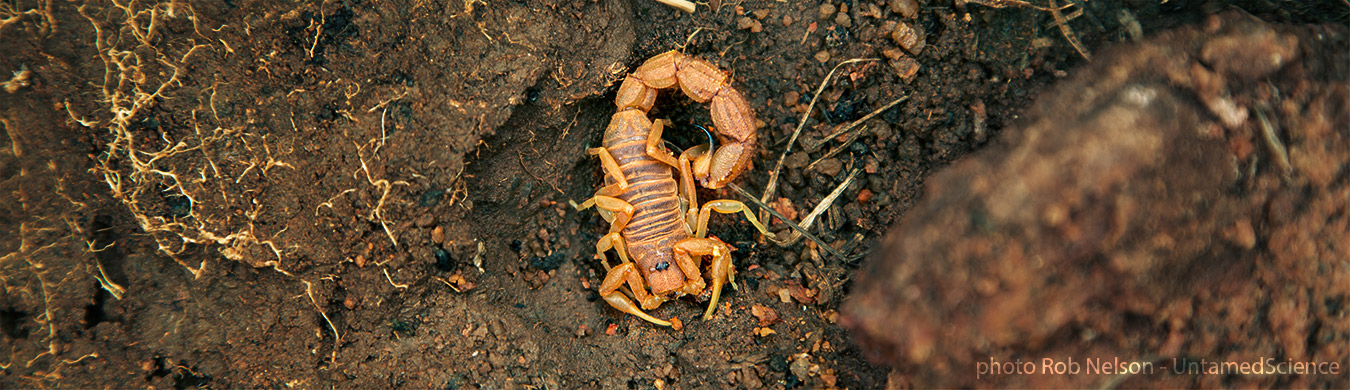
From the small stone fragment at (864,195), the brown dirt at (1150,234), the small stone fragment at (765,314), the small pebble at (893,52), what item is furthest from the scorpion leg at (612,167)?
the brown dirt at (1150,234)

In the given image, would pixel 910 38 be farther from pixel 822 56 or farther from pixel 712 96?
pixel 712 96

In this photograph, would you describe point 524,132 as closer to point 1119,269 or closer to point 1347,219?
point 1119,269

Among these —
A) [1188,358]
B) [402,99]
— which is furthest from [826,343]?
[402,99]

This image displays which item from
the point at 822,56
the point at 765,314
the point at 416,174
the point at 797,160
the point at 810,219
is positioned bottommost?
the point at 765,314

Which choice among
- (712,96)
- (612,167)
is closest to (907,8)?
(712,96)

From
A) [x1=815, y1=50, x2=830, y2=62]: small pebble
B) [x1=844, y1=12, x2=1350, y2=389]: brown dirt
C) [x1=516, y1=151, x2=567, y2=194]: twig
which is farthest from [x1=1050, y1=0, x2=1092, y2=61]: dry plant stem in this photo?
[x1=516, y1=151, x2=567, y2=194]: twig
